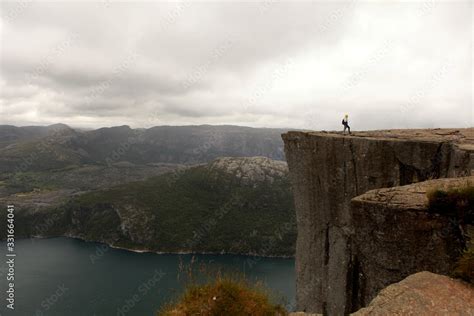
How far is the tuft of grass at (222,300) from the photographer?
8.90 meters

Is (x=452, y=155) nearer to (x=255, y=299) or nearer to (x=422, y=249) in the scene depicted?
(x=422, y=249)

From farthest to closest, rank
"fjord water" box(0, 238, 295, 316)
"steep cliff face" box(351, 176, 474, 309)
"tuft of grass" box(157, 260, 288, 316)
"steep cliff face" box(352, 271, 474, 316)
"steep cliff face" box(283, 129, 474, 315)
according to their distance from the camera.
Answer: "fjord water" box(0, 238, 295, 316) → "steep cliff face" box(283, 129, 474, 315) → "steep cliff face" box(351, 176, 474, 309) → "tuft of grass" box(157, 260, 288, 316) → "steep cliff face" box(352, 271, 474, 316)

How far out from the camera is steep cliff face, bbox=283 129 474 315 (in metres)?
17.9

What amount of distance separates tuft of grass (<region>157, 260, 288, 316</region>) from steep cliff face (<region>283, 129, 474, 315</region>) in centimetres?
626

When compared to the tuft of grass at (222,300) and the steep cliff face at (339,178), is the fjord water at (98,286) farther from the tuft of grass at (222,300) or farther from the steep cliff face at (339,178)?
the tuft of grass at (222,300)

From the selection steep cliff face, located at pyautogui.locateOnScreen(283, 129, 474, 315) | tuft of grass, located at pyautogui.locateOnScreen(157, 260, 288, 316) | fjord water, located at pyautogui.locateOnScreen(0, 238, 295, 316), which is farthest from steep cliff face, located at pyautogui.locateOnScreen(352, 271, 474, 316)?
fjord water, located at pyautogui.locateOnScreen(0, 238, 295, 316)

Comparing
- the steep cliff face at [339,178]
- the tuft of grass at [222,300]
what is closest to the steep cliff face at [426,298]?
the tuft of grass at [222,300]

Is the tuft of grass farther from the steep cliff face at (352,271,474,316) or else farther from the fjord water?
the fjord water

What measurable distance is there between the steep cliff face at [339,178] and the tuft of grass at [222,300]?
246 inches

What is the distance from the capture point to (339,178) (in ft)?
70.6

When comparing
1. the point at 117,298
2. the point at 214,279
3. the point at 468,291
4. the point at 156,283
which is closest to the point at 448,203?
the point at 468,291

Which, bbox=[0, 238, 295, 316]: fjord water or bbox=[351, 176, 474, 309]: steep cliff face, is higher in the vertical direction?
bbox=[351, 176, 474, 309]: steep cliff face

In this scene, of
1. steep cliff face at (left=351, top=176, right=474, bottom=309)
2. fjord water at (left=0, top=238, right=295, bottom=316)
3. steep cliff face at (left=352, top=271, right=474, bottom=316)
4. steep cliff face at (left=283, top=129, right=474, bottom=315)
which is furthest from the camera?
fjord water at (left=0, top=238, right=295, bottom=316)

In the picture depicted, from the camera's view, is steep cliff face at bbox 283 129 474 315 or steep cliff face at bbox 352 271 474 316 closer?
steep cliff face at bbox 352 271 474 316
